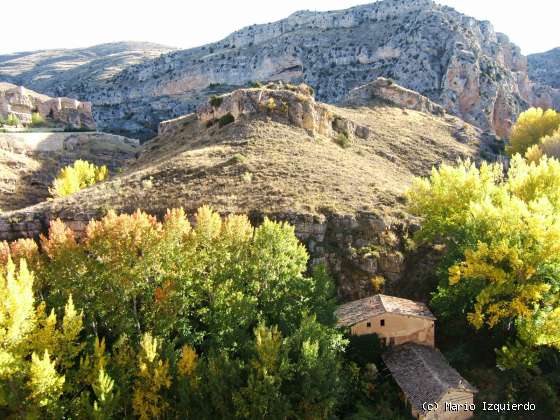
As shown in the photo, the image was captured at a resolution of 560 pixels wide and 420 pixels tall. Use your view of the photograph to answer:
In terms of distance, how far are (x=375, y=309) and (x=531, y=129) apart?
2670 inches

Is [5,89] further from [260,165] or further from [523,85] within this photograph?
[523,85]

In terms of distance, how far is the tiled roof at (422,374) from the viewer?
22.2 metres

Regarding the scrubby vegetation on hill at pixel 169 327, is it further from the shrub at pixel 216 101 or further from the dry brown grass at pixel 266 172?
the shrub at pixel 216 101

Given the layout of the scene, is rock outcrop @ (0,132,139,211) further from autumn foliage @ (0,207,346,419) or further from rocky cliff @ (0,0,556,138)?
autumn foliage @ (0,207,346,419)

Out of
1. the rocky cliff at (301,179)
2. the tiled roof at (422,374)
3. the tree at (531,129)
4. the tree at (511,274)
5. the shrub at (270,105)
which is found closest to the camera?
the tiled roof at (422,374)

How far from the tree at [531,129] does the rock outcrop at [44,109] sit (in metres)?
99.0

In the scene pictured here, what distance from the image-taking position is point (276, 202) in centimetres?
3903

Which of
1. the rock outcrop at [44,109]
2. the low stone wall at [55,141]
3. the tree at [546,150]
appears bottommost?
the low stone wall at [55,141]

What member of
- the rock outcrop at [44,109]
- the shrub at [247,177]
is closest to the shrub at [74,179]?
the shrub at [247,177]

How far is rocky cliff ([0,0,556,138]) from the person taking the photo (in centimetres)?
11488

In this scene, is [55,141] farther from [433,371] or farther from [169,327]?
[433,371]

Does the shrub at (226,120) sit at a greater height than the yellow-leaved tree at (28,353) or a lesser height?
greater

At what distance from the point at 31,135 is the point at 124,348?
3136 inches

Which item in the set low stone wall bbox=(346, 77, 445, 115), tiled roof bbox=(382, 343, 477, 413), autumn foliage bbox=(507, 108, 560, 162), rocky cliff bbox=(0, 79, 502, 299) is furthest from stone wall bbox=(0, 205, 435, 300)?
low stone wall bbox=(346, 77, 445, 115)
